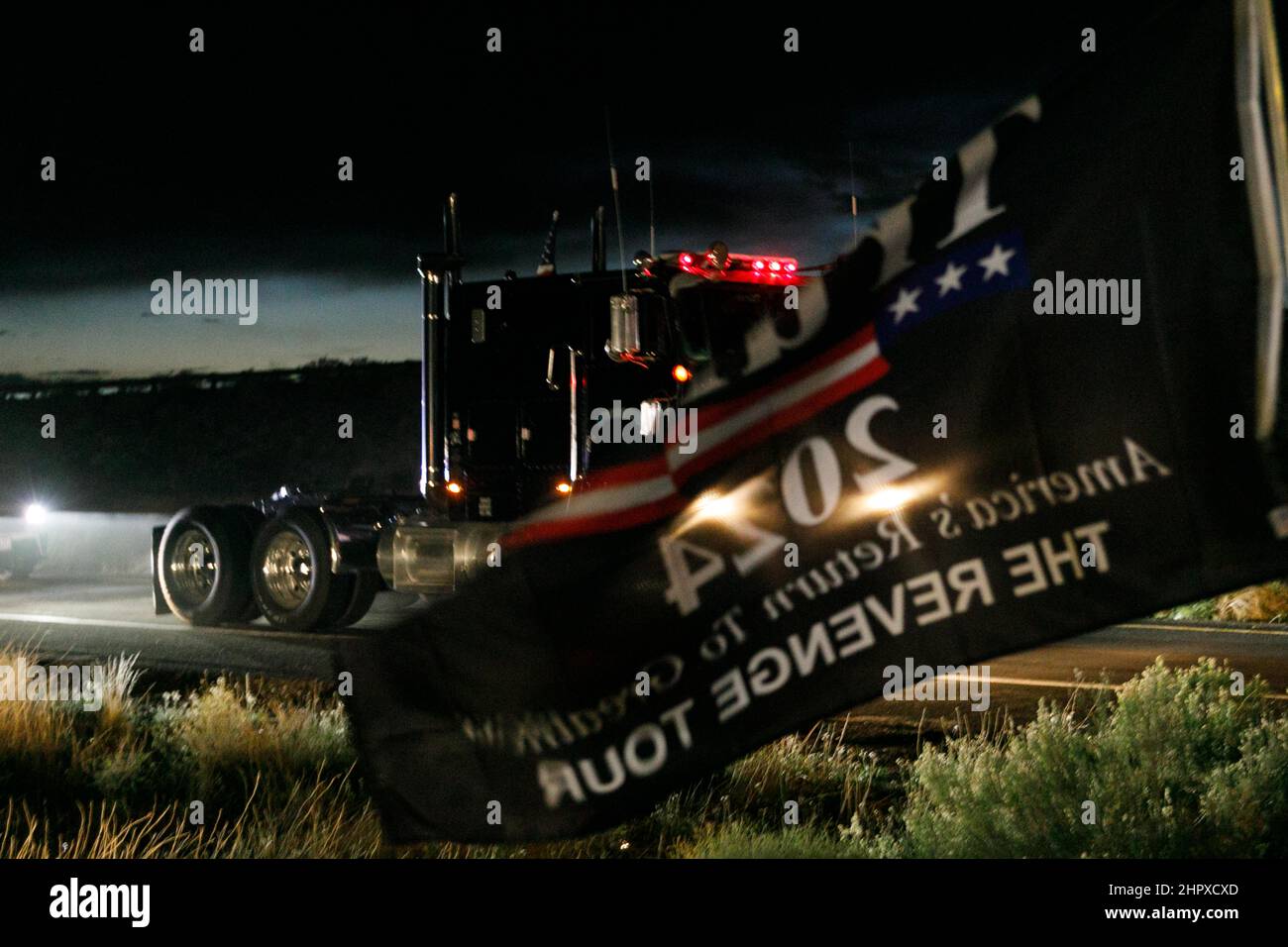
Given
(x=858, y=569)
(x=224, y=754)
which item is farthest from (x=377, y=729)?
(x=224, y=754)

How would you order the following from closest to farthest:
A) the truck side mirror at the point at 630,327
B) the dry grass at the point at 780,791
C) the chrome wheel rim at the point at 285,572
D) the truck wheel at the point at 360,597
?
the dry grass at the point at 780,791, the truck side mirror at the point at 630,327, the chrome wheel rim at the point at 285,572, the truck wheel at the point at 360,597

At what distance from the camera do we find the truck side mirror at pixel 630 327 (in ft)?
37.9

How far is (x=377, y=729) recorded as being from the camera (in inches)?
121

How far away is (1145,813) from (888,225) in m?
3.45

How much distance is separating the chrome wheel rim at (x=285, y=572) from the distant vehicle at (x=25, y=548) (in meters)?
7.35

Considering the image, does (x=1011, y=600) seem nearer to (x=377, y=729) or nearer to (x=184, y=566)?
(x=377, y=729)

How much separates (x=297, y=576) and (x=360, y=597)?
25.3 inches

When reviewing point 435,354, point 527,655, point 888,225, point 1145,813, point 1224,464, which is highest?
point 435,354

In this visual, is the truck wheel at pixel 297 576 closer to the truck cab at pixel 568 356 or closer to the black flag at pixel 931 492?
the truck cab at pixel 568 356

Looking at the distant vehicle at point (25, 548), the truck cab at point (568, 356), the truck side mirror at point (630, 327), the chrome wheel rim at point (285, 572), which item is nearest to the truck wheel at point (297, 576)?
the chrome wheel rim at point (285, 572)

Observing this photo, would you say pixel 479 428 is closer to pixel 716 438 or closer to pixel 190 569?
pixel 190 569

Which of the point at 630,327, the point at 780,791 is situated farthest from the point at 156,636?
the point at 780,791

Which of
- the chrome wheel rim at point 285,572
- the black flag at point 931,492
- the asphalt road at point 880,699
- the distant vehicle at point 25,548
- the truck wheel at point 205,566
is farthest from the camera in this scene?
the distant vehicle at point 25,548

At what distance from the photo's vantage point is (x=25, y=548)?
2053 cm
